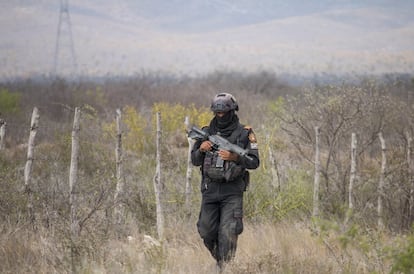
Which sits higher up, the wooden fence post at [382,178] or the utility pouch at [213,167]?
the utility pouch at [213,167]

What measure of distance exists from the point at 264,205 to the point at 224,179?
12.4ft

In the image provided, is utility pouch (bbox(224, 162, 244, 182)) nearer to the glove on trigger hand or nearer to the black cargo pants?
the black cargo pants

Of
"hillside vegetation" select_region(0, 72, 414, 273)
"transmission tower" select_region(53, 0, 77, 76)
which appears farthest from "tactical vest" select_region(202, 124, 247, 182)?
"transmission tower" select_region(53, 0, 77, 76)

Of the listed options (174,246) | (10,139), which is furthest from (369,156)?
(10,139)

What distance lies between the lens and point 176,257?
24.0 ft

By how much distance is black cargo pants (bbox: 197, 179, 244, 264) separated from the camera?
6422mm

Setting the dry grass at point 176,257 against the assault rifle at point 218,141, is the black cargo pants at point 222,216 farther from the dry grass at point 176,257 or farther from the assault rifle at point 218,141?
the assault rifle at point 218,141

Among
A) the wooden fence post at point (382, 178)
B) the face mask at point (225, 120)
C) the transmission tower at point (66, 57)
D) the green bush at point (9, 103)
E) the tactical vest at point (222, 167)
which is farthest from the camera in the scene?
the transmission tower at point (66, 57)

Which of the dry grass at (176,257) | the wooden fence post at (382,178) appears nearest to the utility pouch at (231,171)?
the dry grass at (176,257)

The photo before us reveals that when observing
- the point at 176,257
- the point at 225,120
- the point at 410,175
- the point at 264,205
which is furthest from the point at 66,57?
the point at 225,120

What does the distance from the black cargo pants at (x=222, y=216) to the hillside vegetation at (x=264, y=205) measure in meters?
0.25

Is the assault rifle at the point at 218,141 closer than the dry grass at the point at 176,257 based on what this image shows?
No

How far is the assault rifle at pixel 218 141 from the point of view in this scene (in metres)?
6.29

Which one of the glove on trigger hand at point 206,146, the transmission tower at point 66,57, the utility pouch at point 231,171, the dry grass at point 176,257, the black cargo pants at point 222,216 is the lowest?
the dry grass at point 176,257
